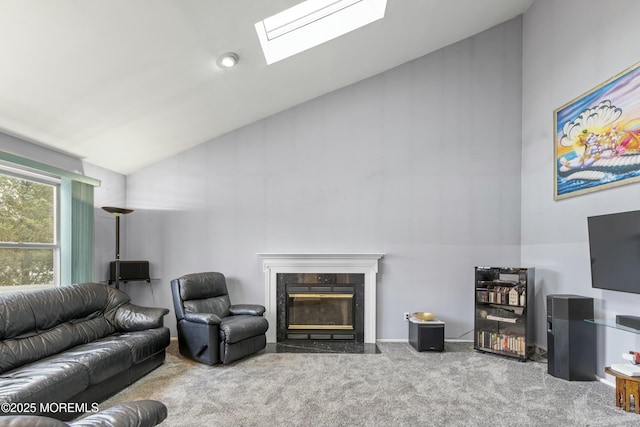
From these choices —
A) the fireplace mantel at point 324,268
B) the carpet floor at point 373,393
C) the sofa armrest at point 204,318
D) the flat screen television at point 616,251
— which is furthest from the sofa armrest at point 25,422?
the flat screen television at point 616,251

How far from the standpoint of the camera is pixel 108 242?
14.9 ft

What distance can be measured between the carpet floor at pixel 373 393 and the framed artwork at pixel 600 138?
1.98 m

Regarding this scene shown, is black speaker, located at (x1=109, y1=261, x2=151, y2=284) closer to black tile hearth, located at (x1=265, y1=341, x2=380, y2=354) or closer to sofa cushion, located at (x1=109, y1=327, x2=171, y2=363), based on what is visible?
sofa cushion, located at (x1=109, y1=327, x2=171, y2=363)

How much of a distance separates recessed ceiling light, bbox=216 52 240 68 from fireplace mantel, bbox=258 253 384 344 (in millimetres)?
2419

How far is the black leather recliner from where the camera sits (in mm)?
3615

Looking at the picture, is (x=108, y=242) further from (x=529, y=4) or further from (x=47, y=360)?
(x=529, y=4)

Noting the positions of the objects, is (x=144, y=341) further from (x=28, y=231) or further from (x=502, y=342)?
(x=502, y=342)

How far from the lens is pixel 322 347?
427cm

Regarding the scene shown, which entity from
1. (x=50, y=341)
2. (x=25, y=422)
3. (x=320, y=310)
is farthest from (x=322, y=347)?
(x=25, y=422)

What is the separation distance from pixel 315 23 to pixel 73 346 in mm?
3979

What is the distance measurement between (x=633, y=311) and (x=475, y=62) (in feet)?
11.5

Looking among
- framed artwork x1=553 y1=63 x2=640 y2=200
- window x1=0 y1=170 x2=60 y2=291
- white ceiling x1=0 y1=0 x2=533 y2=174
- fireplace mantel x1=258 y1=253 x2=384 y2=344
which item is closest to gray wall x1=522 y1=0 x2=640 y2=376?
framed artwork x1=553 y1=63 x2=640 y2=200

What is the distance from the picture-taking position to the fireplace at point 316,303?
4.59m

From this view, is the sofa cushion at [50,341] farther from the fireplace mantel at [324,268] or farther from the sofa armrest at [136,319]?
the fireplace mantel at [324,268]
